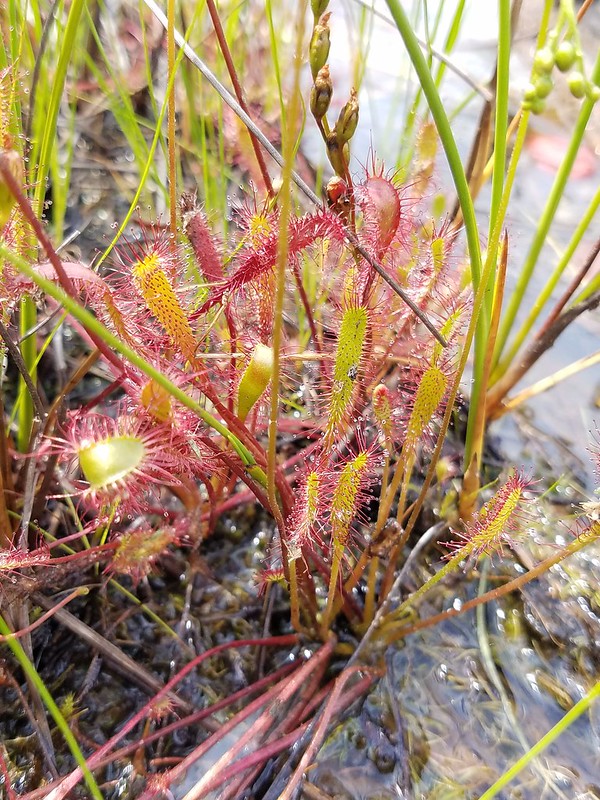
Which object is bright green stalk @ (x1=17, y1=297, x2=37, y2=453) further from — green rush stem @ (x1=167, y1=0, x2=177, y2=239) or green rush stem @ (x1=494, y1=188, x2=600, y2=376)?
green rush stem @ (x1=494, y1=188, x2=600, y2=376)

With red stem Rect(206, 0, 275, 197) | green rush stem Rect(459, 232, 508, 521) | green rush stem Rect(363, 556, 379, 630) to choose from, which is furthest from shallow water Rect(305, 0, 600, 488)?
green rush stem Rect(363, 556, 379, 630)

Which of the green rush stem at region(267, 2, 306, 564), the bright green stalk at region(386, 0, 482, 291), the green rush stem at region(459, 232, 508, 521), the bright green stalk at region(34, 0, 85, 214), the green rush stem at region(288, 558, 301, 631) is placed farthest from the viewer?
the green rush stem at region(459, 232, 508, 521)

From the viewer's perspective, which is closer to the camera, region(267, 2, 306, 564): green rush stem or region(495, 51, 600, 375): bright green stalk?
region(267, 2, 306, 564): green rush stem

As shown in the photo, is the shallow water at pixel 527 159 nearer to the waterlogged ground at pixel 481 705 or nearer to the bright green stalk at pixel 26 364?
the waterlogged ground at pixel 481 705

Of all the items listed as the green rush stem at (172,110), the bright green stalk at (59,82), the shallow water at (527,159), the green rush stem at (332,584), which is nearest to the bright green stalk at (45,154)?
the bright green stalk at (59,82)

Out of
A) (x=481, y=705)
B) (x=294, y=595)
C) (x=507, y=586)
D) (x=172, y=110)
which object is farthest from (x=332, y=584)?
(x=172, y=110)

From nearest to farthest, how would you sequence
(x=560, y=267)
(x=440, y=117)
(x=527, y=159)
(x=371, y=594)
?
(x=440, y=117) → (x=371, y=594) → (x=560, y=267) → (x=527, y=159)

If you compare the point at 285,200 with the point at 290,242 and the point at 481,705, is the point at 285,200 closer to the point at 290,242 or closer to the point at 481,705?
the point at 290,242
